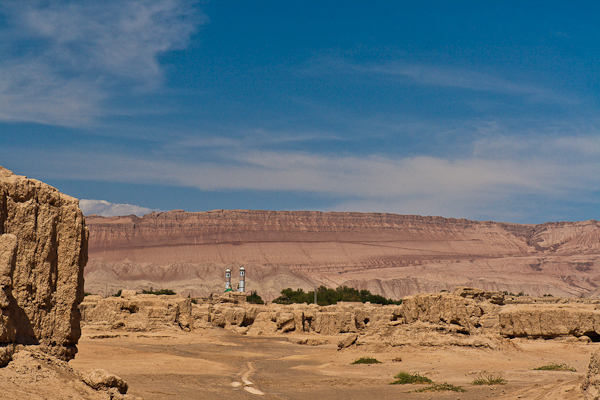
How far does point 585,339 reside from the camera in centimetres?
2102

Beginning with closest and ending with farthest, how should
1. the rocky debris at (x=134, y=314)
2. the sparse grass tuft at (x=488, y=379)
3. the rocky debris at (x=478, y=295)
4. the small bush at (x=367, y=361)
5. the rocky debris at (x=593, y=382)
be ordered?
the rocky debris at (x=593, y=382)
the sparse grass tuft at (x=488, y=379)
the small bush at (x=367, y=361)
the rocky debris at (x=478, y=295)
the rocky debris at (x=134, y=314)

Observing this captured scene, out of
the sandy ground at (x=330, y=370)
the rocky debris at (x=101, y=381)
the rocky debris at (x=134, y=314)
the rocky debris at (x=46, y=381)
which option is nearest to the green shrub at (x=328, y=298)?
the rocky debris at (x=134, y=314)

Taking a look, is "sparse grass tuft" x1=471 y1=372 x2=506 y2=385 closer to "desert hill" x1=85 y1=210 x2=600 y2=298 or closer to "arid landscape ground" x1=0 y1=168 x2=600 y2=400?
"arid landscape ground" x1=0 y1=168 x2=600 y2=400

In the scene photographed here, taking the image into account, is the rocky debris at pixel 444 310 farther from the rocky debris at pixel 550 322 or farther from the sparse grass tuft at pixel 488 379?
the sparse grass tuft at pixel 488 379

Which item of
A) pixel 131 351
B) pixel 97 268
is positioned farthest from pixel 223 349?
pixel 97 268

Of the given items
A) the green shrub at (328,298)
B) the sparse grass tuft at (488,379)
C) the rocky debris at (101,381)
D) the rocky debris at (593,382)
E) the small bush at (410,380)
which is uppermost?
the rocky debris at (593,382)

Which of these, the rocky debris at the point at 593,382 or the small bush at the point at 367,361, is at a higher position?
the rocky debris at the point at 593,382

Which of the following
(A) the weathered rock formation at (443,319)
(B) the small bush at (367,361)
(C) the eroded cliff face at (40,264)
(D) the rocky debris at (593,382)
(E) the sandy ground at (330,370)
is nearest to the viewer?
(D) the rocky debris at (593,382)

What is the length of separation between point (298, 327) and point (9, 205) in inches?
1179

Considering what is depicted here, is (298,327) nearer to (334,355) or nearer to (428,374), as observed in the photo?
(334,355)

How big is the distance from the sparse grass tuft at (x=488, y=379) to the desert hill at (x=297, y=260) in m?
104

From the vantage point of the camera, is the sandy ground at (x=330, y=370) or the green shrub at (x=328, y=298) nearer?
the sandy ground at (x=330, y=370)

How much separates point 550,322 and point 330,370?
29.3 ft

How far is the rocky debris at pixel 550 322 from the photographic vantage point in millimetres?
21297
